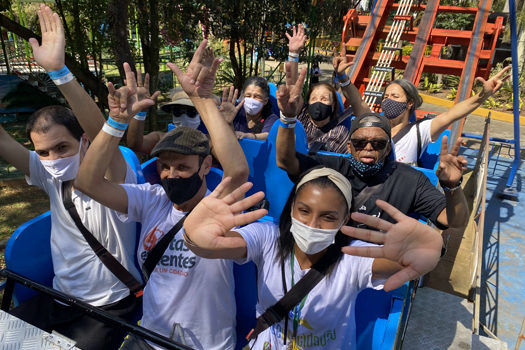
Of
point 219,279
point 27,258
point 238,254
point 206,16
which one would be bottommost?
point 27,258

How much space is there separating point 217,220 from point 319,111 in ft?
7.68

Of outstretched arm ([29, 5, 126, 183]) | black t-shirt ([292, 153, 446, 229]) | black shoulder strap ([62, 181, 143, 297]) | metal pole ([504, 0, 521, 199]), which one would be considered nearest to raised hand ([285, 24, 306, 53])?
black t-shirt ([292, 153, 446, 229])

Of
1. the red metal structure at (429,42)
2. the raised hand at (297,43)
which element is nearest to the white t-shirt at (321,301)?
the raised hand at (297,43)

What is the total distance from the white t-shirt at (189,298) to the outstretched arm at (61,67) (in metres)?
0.35

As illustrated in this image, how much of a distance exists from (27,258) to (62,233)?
1.04 feet

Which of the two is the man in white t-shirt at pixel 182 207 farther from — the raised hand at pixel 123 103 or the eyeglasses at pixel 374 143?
the eyeglasses at pixel 374 143

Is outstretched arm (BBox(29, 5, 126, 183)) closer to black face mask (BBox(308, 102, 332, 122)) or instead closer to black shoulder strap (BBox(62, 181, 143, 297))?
black shoulder strap (BBox(62, 181, 143, 297))

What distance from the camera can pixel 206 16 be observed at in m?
6.76

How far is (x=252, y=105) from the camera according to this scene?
11.8ft

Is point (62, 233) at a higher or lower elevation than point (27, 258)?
higher

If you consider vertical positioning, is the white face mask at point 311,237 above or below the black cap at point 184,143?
below

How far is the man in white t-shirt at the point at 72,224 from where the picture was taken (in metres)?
1.89

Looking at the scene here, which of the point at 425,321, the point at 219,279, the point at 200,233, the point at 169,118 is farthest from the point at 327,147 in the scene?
the point at 169,118

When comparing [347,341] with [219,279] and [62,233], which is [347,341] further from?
[62,233]
